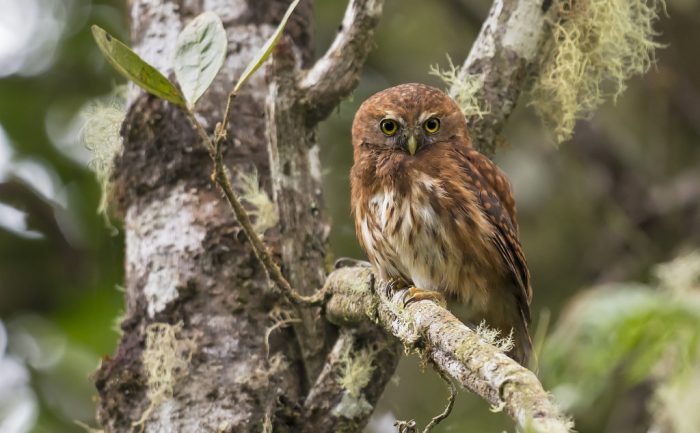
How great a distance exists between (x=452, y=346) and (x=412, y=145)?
Result: 1.58 meters

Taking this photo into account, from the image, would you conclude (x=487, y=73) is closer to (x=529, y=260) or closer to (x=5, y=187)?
(x=5, y=187)

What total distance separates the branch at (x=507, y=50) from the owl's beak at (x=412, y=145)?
39 centimetres

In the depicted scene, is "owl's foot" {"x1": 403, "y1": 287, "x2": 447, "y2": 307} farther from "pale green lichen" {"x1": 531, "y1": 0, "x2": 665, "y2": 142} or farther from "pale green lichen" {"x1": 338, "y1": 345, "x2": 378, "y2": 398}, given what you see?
"pale green lichen" {"x1": 531, "y1": 0, "x2": 665, "y2": 142}

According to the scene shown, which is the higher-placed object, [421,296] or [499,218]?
[499,218]

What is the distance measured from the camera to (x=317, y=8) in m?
5.96

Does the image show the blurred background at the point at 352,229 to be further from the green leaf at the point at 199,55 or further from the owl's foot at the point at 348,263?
the green leaf at the point at 199,55

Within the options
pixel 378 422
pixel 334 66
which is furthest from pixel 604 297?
pixel 378 422

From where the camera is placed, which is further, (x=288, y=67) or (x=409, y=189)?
(x=409, y=189)

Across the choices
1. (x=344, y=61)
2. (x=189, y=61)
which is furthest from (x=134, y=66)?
(x=344, y=61)

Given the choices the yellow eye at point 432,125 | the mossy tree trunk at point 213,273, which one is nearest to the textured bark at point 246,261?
the mossy tree trunk at point 213,273

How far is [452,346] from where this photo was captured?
2230 mm

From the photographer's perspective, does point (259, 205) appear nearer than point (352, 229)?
Yes

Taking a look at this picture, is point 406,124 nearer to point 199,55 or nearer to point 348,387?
point 348,387

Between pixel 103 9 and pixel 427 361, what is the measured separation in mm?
3672
